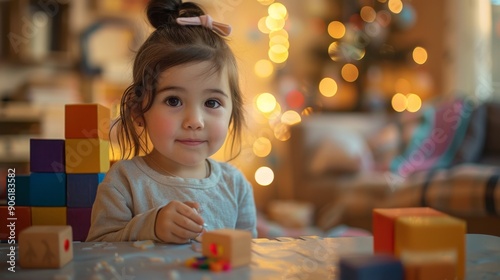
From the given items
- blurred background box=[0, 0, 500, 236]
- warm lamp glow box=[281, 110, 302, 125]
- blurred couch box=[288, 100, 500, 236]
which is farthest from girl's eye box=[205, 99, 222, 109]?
warm lamp glow box=[281, 110, 302, 125]

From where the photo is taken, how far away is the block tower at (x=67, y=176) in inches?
37.5

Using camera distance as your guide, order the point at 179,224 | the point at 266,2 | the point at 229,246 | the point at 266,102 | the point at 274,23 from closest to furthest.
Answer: the point at 229,246
the point at 179,224
the point at 266,102
the point at 274,23
the point at 266,2

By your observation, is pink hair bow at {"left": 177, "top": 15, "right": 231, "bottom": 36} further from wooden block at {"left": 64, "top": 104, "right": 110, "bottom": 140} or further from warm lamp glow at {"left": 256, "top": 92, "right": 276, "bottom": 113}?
warm lamp glow at {"left": 256, "top": 92, "right": 276, "bottom": 113}

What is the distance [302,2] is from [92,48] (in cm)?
170

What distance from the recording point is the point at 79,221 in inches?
38.6

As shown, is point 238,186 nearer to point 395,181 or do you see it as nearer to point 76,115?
point 76,115

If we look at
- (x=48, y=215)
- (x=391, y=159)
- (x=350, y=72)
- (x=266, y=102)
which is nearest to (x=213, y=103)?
(x=48, y=215)

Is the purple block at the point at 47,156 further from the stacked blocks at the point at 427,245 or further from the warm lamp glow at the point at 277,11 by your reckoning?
the warm lamp glow at the point at 277,11

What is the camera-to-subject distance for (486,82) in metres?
3.36

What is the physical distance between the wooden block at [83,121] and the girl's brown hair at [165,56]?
0.05 m

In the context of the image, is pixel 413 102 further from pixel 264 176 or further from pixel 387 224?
pixel 387 224

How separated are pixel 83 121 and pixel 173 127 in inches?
7.8

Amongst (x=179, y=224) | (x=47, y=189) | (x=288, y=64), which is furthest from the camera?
(x=288, y=64)

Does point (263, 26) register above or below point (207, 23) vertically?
above
